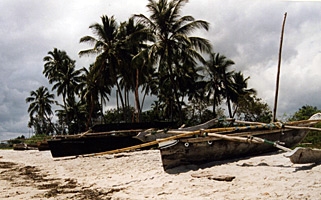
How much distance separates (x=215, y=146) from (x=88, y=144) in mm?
6715

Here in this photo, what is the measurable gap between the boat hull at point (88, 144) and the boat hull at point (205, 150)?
17.9ft

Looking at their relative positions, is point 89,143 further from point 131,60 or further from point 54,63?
point 54,63

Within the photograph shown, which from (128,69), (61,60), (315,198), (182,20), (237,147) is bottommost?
(315,198)

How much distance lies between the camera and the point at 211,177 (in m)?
4.99

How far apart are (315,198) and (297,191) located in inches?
12.9

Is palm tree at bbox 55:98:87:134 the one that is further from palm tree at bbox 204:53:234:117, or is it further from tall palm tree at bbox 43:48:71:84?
palm tree at bbox 204:53:234:117

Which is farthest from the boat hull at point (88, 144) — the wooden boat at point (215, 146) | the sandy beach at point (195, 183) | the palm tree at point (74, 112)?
the palm tree at point (74, 112)

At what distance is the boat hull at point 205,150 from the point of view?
6.11 metres

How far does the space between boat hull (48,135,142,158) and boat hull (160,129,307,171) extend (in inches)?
215

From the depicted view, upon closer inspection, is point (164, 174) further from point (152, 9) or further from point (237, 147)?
point (152, 9)

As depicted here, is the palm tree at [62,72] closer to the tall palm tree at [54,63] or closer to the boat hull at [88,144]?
the tall palm tree at [54,63]

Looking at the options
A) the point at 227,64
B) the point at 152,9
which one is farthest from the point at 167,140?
the point at 227,64

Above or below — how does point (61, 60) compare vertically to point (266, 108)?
above

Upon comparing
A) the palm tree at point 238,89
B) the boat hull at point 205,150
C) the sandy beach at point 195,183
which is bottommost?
the sandy beach at point 195,183
